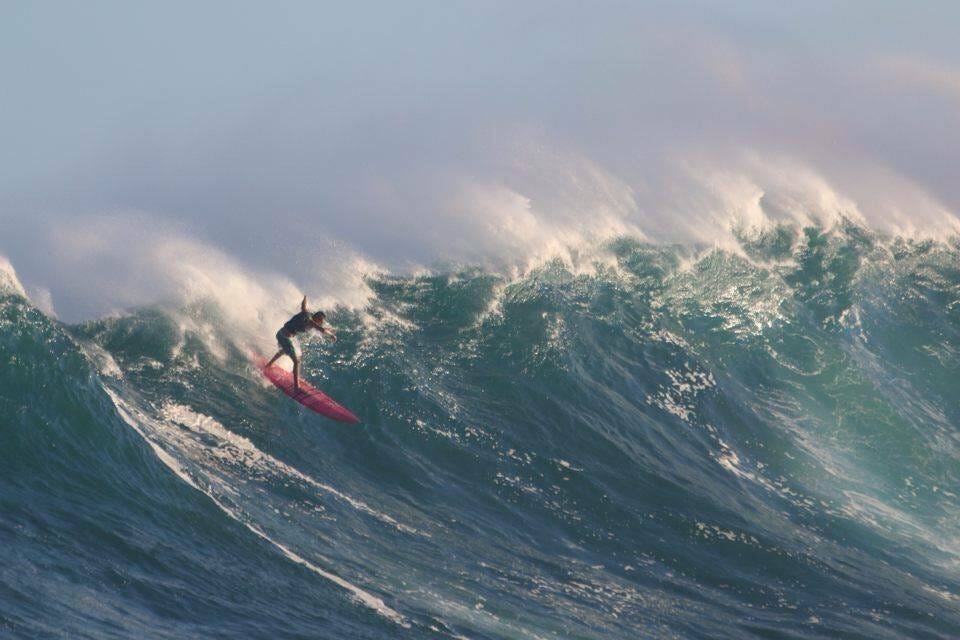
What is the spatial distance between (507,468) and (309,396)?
282 cm

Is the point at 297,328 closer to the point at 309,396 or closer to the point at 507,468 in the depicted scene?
the point at 309,396

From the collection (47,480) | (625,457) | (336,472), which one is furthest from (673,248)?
(47,480)

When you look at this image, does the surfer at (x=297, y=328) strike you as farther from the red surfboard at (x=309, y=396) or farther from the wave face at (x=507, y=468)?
the wave face at (x=507, y=468)

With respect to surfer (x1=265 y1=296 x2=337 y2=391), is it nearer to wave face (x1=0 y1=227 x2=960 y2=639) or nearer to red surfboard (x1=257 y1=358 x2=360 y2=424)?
red surfboard (x1=257 y1=358 x2=360 y2=424)

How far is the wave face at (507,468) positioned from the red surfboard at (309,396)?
8.2 inches

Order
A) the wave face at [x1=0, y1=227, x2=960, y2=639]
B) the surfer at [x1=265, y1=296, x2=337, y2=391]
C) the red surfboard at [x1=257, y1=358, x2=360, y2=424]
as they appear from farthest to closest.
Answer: the red surfboard at [x1=257, y1=358, x2=360, y2=424], the surfer at [x1=265, y1=296, x2=337, y2=391], the wave face at [x1=0, y1=227, x2=960, y2=639]

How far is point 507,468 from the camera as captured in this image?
13680 mm

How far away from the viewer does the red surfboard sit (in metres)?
14.1

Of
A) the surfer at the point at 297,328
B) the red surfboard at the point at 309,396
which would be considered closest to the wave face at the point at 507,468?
the red surfboard at the point at 309,396

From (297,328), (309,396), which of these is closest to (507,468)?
(309,396)

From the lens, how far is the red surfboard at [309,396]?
1406 cm

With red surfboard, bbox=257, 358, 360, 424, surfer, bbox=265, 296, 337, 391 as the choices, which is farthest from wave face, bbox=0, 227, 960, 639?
surfer, bbox=265, 296, 337, 391

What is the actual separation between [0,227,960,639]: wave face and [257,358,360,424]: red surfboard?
0.68ft

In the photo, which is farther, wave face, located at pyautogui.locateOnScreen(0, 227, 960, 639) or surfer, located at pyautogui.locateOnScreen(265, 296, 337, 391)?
surfer, located at pyautogui.locateOnScreen(265, 296, 337, 391)
